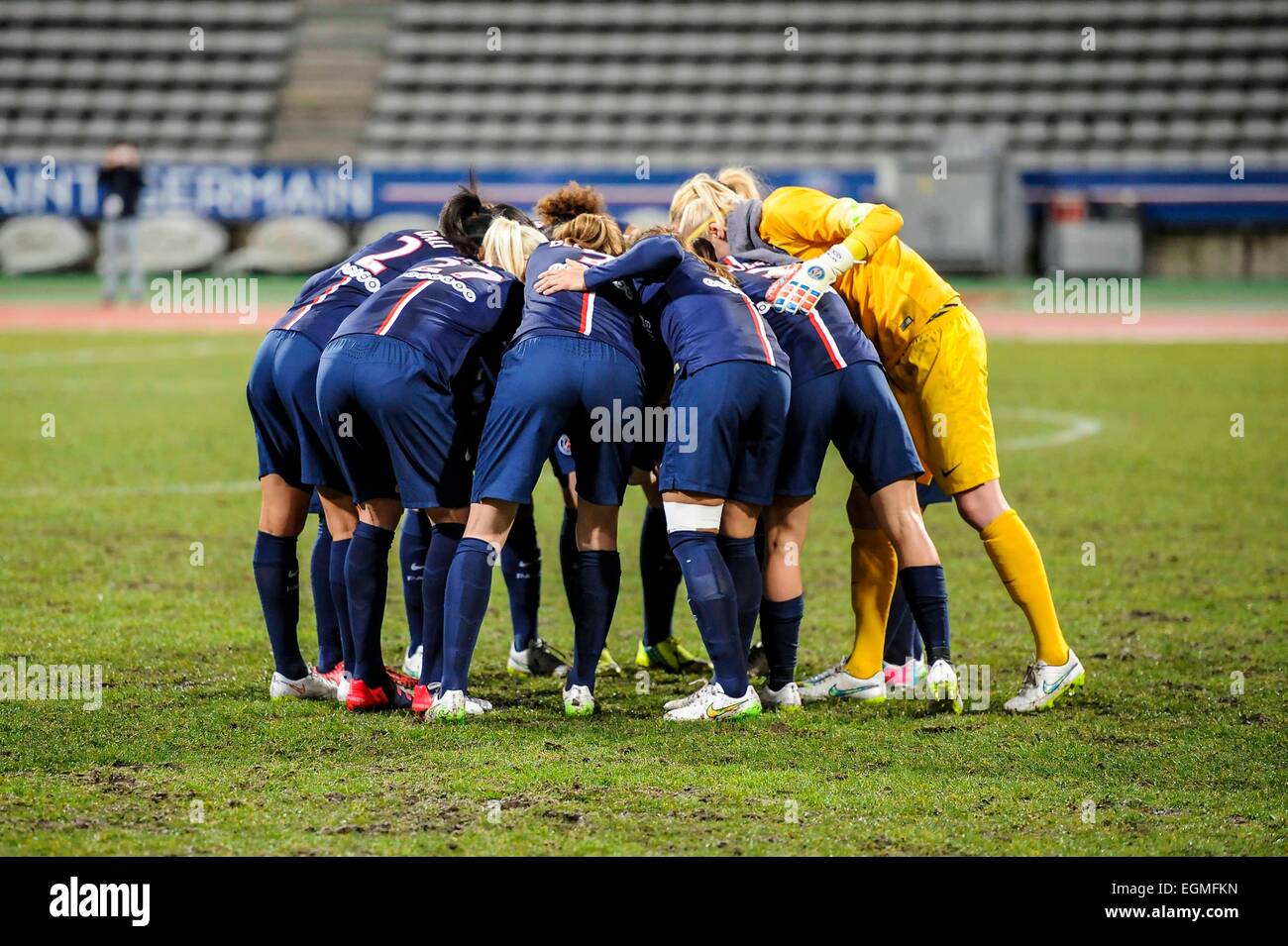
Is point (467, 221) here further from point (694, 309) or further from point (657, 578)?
point (657, 578)

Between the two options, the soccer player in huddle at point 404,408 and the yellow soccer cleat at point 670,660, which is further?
the yellow soccer cleat at point 670,660

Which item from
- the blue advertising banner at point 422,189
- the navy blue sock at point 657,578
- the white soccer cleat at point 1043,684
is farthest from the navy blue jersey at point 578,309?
the blue advertising banner at point 422,189

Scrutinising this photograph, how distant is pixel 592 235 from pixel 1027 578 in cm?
211

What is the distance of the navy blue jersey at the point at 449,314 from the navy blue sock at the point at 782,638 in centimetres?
141

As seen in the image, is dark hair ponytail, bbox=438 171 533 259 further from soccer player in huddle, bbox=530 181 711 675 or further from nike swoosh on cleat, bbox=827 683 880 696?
nike swoosh on cleat, bbox=827 683 880 696

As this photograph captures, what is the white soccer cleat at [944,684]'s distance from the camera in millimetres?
5930

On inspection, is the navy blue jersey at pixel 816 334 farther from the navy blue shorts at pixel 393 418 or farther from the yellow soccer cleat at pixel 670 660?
the yellow soccer cleat at pixel 670 660

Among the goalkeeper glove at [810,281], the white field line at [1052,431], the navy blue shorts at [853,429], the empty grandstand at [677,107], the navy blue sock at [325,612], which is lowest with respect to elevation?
the white field line at [1052,431]

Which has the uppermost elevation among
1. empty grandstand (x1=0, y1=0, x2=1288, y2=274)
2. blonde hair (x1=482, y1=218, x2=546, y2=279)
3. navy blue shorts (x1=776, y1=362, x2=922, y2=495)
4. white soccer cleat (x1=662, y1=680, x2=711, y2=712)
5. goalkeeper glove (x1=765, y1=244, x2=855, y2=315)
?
empty grandstand (x1=0, y1=0, x2=1288, y2=274)

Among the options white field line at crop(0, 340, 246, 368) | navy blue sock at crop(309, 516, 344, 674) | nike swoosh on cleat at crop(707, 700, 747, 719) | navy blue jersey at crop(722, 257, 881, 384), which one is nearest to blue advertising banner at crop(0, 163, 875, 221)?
white field line at crop(0, 340, 246, 368)

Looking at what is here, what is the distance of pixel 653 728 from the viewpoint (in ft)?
18.8

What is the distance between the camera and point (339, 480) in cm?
612

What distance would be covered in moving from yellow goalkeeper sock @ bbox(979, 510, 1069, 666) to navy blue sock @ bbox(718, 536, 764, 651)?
883mm

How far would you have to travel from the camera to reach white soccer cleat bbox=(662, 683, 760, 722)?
18.9ft
